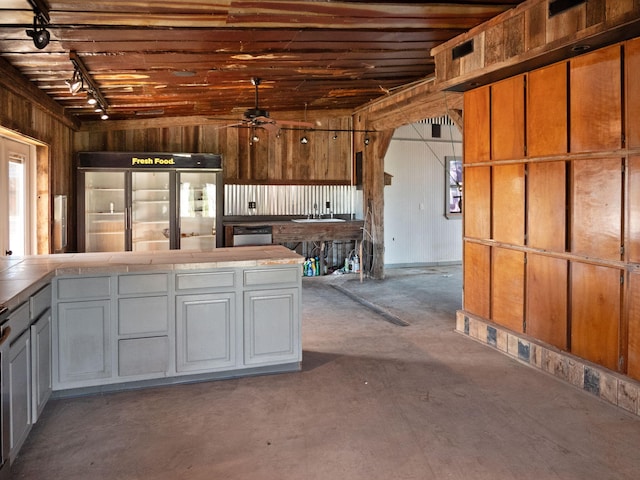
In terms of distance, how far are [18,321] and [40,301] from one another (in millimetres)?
492

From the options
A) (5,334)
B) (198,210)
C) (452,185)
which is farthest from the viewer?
(452,185)

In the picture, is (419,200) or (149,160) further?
(419,200)

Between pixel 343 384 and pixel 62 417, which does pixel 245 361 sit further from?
pixel 62 417

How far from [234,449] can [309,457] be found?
0.45 meters

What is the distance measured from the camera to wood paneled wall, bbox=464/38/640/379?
3.54m

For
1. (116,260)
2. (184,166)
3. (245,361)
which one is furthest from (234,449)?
(184,166)

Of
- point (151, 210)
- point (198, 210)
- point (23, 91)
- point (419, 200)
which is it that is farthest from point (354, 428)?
point (419, 200)

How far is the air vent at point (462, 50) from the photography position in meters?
4.80

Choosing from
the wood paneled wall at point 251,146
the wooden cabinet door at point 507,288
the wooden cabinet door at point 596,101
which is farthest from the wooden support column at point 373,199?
the wooden cabinet door at point 596,101

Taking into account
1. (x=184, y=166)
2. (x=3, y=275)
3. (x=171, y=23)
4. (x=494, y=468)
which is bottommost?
(x=494, y=468)

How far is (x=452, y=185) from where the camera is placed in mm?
10859

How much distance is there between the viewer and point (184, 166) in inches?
330

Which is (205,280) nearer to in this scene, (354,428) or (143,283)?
(143,283)

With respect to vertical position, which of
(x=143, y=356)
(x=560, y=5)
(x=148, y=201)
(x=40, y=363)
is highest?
(x=560, y=5)
